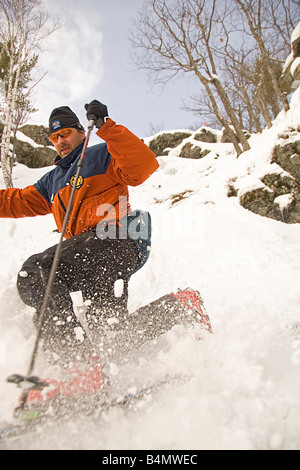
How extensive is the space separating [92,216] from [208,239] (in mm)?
3285

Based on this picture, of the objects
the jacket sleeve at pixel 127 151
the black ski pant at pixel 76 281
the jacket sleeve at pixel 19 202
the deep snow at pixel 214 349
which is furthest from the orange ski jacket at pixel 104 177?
the deep snow at pixel 214 349

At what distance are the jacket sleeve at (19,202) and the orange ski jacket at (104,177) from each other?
36 cm

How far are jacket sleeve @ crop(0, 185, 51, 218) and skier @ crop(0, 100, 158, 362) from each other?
0.37 m

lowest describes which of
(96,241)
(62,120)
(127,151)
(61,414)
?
(61,414)

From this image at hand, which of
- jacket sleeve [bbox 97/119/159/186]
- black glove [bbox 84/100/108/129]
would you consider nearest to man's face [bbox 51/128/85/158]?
black glove [bbox 84/100/108/129]

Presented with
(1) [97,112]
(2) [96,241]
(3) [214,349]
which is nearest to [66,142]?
(1) [97,112]

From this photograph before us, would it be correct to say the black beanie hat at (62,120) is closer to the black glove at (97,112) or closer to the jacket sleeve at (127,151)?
the black glove at (97,112)

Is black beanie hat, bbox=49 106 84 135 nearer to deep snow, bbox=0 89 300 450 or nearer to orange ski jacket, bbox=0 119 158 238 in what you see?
orange ski jacket, bbox=0 119 158 238

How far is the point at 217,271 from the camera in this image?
3.83 m

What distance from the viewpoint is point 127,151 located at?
1748 millimetres

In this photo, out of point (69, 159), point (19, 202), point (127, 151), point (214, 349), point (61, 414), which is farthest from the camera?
point (19, 202)

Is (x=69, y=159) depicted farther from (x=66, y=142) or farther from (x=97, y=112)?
(x=97, y=112)

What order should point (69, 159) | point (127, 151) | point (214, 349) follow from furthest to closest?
point (69, 159) < point (214, 349) < point (127, 151)

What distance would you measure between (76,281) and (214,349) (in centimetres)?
116
